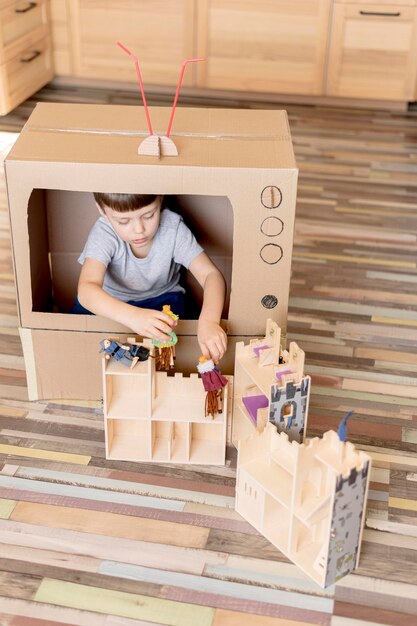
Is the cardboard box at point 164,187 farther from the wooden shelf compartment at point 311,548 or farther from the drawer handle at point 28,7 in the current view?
the drawer handle at point 28,7

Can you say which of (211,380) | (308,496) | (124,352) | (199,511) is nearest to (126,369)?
(124,352)

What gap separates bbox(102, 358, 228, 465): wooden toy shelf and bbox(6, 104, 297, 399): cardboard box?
10 centimetres

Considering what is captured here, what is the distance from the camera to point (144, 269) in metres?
1.50

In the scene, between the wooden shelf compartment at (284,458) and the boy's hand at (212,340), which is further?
the boy's hand at (212,340)

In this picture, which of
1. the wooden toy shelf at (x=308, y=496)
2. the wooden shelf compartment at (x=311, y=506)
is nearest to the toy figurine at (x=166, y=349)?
the wooden toy shelf at (x=308, y=496)

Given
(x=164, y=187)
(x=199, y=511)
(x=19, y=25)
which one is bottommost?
(x=199, y=511)

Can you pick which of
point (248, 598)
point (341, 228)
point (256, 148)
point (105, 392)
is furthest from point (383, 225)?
point (248, 598)

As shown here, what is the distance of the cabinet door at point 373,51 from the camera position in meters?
3.11

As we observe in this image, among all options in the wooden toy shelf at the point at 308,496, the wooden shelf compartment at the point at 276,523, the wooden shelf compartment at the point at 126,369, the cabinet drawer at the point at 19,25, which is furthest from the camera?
the cabinet drawer at the point at 19,25

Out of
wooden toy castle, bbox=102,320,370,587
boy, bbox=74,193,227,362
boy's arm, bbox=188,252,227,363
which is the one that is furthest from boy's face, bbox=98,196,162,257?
wooden toy castle, bbox=102,320,370,587

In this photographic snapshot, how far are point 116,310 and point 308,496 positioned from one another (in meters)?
0.46

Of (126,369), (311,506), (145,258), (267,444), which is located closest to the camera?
(311,506)

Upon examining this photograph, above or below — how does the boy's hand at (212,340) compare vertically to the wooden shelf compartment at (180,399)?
above

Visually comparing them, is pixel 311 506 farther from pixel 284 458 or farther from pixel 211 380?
pixel 211 380
